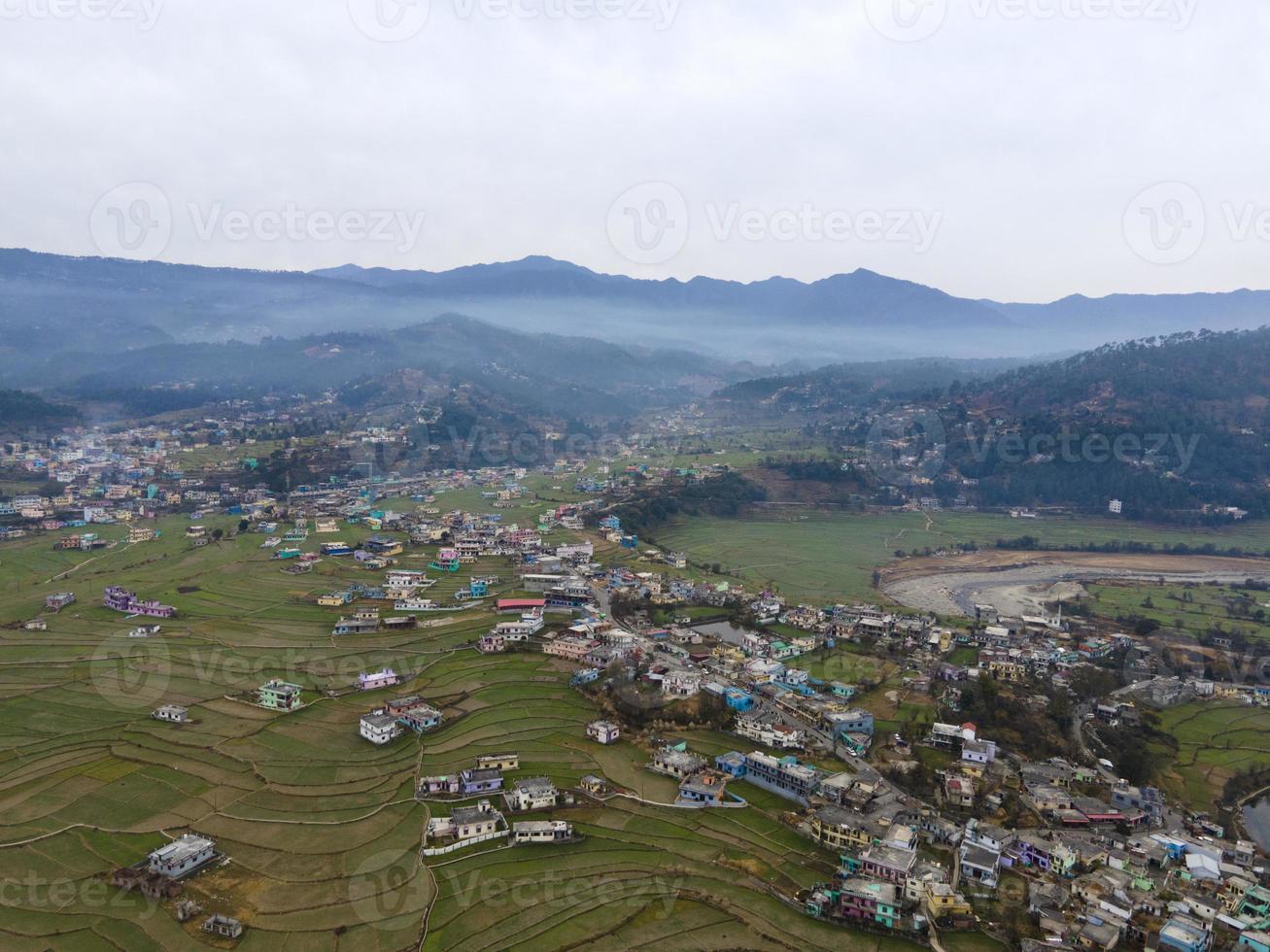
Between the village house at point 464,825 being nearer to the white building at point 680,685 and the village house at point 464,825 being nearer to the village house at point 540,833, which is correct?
the village house at point 540,833

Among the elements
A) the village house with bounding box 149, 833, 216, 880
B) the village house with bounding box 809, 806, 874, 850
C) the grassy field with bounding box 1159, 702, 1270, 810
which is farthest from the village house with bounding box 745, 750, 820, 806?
the village house with bounding box 149, 833, 216, 880

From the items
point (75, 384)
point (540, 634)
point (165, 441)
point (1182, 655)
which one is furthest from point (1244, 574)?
point (75, 384)

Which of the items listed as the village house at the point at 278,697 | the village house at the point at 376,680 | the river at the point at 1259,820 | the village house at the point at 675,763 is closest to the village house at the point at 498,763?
the village house at the point at 675,763

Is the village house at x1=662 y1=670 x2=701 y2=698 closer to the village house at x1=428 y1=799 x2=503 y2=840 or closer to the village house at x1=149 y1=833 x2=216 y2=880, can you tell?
the village house at x1=428 y1=799 x2=503 y2=840

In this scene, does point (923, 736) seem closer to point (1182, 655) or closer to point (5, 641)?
point (1182, 655)

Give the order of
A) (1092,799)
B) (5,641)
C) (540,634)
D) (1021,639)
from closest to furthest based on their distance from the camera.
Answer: (1092,799)
(5,641)
(540,634)
(1021,639)

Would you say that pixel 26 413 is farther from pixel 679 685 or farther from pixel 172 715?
pixel 679 685
